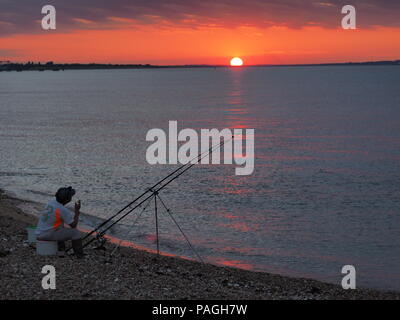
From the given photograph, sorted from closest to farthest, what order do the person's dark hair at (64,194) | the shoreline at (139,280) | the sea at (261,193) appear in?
the shoreline at (139,280), the person's dark hair at (64,194), the sea at (261,193)

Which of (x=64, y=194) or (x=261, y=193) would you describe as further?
(x=261, y=193)

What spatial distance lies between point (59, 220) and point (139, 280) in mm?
1611

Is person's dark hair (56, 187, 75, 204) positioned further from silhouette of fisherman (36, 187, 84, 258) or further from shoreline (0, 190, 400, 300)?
shoreline (0, 190, 400, 300)

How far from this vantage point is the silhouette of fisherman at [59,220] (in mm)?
9148

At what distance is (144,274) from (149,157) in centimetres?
2186

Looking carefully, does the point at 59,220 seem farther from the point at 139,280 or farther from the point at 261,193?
the point at 261,193

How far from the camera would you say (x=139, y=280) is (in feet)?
29.5

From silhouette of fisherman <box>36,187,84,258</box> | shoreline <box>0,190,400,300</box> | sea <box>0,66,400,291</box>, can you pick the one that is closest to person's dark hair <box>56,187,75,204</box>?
silhouette of fisherman <box>36,187,84,258</box>

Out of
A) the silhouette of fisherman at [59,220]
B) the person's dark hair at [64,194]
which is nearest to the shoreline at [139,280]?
the silhouette of fisherman at [59,220]

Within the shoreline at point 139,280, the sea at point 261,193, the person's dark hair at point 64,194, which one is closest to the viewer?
the shoreline at point 139,280

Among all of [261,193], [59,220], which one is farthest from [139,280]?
[261,193]

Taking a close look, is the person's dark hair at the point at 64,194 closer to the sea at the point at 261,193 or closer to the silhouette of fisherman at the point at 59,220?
the silhouette of fisherman at the point at 59,220

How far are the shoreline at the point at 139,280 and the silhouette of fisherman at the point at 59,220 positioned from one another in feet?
1.17
